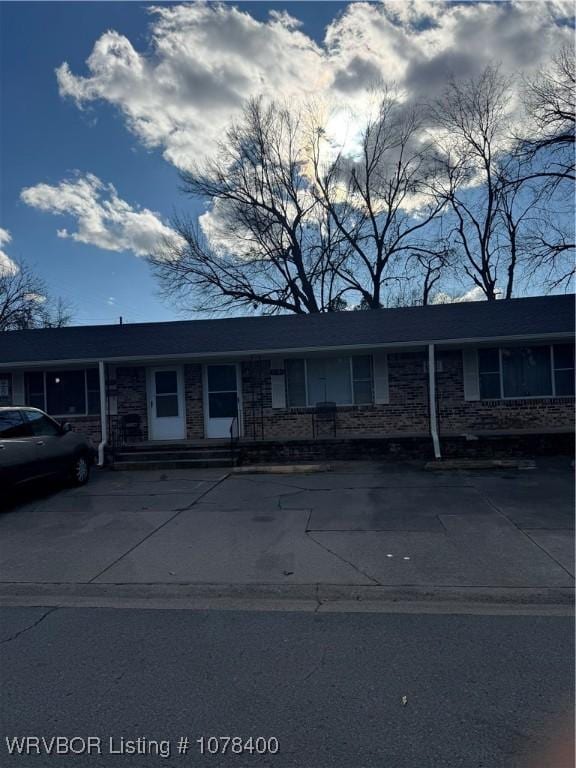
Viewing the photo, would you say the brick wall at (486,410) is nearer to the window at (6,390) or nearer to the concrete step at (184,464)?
the concrete step at (184,464)

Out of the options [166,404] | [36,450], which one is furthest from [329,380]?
[36,450]

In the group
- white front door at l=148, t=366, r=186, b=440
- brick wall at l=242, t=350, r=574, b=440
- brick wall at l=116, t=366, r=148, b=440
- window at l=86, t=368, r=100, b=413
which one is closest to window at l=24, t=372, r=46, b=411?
window at l=86, t=368, r=100, b=413

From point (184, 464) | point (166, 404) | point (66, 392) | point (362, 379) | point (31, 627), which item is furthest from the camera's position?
point (66, 392)

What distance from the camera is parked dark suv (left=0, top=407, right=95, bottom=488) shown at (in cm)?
817

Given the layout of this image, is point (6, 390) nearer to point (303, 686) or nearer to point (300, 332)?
point (300, 332)

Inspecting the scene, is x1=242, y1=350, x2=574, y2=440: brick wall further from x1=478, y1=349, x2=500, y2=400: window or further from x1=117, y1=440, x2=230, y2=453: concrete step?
x1=117, y1=440, x2=230, y2=453: concrete step

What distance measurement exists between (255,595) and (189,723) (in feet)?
6.45

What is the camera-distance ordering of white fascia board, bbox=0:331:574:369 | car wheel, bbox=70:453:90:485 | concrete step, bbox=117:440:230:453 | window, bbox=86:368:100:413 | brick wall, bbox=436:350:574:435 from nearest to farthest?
car wheel, bbox=70:453:90:485, white fascia board, bbox=0:331:574:369, concrete step, bbox=117:440:230:453, brick wall, bbox=436:350:574:435, window, bbox=86:368:100:413

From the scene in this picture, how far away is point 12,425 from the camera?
337 inches

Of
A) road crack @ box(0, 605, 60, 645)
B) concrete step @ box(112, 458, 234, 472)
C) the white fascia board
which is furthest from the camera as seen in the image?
the white fascia board

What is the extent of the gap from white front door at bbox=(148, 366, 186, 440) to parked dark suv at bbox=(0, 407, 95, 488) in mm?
3645

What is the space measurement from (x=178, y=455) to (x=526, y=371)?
912 cm

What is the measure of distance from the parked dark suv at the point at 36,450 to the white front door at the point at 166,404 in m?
3.64

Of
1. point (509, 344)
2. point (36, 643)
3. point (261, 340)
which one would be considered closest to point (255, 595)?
point (36, 643)
